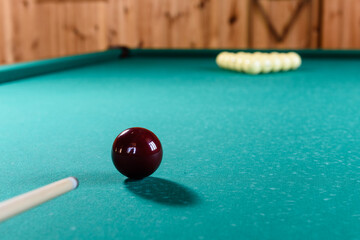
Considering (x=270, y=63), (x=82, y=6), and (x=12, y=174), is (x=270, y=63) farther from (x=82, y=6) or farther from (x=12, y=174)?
(x=82, y=6)

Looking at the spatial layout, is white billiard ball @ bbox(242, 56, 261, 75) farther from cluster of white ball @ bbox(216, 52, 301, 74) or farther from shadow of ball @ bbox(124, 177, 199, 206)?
shadow of ball @ bbox(124, 177, 199, 206)

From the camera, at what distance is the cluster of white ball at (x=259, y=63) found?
2.90m

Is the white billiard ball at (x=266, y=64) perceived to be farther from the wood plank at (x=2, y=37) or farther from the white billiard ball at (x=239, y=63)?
the wood plank at (x=2, y=37)

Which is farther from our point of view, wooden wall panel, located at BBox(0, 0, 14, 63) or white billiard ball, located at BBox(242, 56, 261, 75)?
wooden wall panel, located at BBox(0, 0, 14, 63)

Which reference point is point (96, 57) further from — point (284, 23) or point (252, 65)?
point (284, 23)

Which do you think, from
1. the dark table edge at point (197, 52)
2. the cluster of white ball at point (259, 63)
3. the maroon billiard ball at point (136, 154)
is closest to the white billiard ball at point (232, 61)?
the cluster of white ball at point (259, 63)

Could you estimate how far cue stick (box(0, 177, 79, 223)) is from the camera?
61 centimetres

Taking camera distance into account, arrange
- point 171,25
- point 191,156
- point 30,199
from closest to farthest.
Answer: point 30,199
point 191,156
point 171,25

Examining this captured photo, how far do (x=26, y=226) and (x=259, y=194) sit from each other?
0.41m

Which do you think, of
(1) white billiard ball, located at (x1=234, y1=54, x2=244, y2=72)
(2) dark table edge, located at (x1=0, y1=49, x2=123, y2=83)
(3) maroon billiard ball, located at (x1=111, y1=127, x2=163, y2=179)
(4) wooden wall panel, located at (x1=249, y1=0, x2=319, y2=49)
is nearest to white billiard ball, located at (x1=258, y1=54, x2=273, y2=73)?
(1) white billiard ball, located at (x1=234, y1=54, x2=244, y2=72)

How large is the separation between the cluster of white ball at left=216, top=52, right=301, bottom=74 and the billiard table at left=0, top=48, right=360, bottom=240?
274 mm

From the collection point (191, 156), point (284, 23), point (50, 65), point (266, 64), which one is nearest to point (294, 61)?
point (266, 64)

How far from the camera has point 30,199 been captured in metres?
0.65

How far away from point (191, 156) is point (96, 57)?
2388 millimetres
